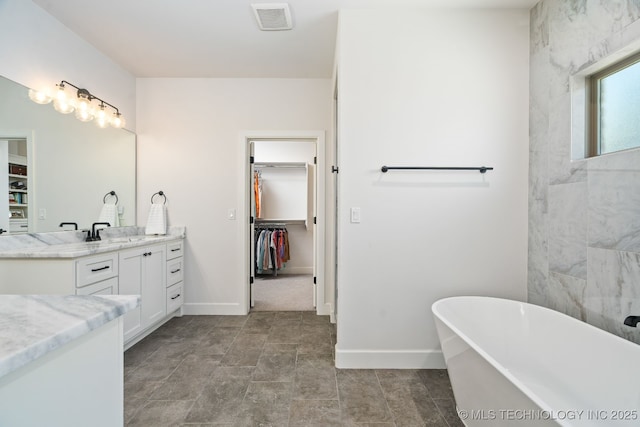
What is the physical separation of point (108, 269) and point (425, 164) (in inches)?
97.5

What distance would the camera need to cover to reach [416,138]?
215cm

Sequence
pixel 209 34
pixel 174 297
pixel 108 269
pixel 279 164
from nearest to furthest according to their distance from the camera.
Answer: pixel 108 269
pixel 209 34
pixel 174 297
pixel 279 164

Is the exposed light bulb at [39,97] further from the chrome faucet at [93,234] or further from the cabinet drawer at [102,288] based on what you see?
the cabinet drawer at [102,288]

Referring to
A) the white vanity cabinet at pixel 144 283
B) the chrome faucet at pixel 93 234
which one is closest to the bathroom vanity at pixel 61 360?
the white vanity cabinet at pixel 144 283

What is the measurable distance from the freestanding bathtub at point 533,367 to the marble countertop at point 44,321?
1.28 metres

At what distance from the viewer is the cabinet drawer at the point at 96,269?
1.88m

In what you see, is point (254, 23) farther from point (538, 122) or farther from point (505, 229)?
point (505, 229)

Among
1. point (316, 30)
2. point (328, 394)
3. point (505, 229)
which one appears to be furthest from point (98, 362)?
point (316, 30)

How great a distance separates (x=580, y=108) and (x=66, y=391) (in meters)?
2.67

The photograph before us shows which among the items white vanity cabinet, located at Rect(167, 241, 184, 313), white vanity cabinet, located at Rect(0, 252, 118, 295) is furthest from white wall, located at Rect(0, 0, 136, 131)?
white vanity cabinet, located at Rect(167, 241, 184, 313)

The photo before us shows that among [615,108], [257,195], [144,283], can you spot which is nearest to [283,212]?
[257,195]

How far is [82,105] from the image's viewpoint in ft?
8.30

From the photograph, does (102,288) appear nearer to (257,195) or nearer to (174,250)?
(174,250)

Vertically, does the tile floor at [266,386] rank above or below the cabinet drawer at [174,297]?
below
